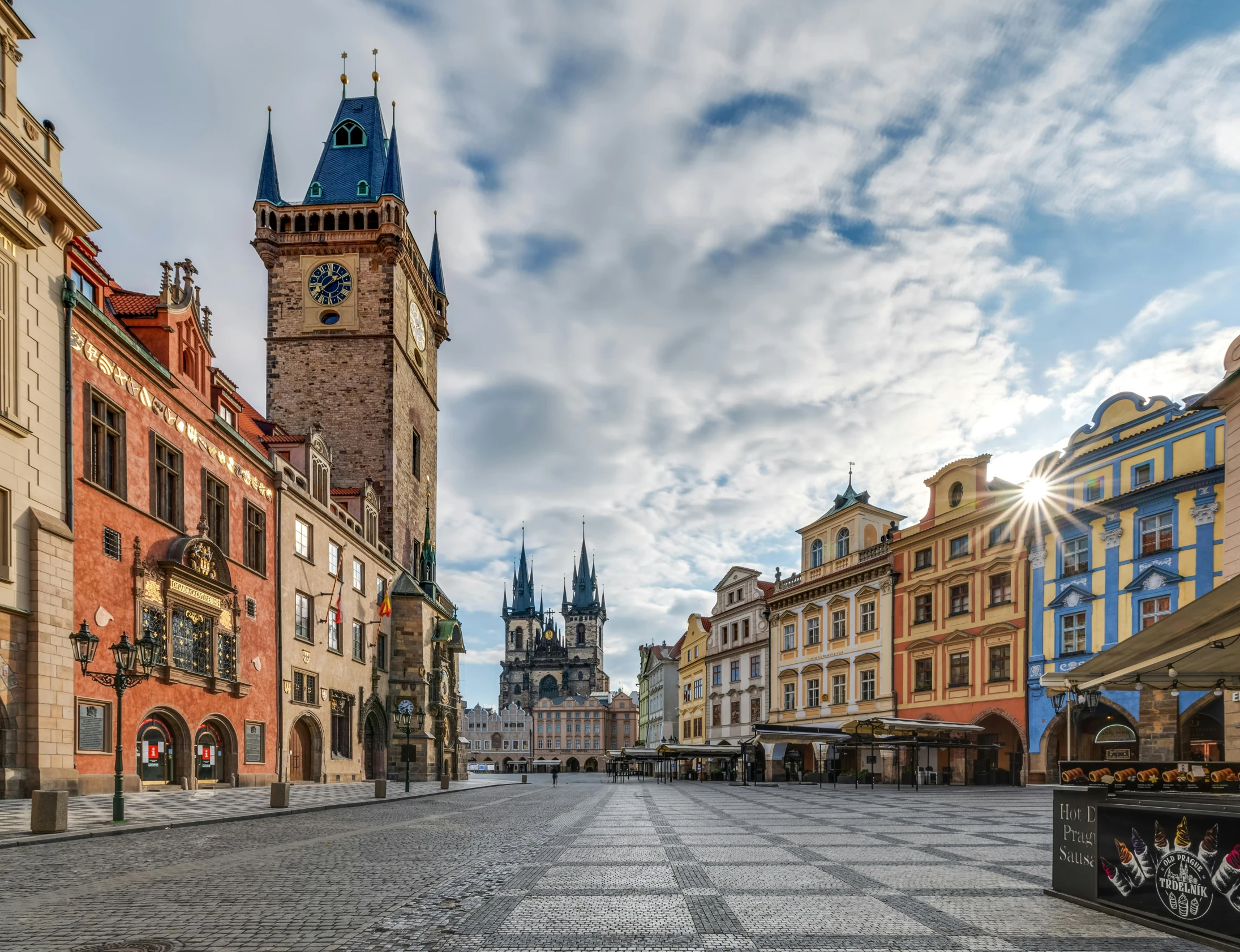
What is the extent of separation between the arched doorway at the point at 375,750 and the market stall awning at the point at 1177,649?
37980mm

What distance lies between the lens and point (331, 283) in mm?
50969

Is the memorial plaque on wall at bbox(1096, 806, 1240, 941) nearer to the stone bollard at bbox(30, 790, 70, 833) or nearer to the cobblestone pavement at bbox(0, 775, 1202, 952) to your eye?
the cobblestone pavement at bbox(0, 775, 1202, 952)

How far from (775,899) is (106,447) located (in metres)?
20.1

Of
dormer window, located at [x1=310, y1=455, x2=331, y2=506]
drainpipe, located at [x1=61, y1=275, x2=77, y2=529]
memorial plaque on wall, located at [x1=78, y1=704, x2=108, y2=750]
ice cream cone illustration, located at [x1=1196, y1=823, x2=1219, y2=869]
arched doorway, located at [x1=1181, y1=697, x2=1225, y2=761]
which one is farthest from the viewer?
dormer window, located at [x1=310, y1=455, x2=331, y2=506]

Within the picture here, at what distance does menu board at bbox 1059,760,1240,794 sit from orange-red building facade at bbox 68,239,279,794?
1911cm

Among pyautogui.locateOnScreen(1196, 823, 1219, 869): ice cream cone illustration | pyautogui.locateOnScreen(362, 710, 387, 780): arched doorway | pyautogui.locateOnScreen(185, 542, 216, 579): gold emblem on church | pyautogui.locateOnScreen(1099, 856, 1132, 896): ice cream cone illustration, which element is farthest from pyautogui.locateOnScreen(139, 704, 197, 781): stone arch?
pyautogui.locateOnScreen(1196, 823, 1219, 869): ice cream cone illustration

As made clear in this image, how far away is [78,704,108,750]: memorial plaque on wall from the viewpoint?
19891 millimetres

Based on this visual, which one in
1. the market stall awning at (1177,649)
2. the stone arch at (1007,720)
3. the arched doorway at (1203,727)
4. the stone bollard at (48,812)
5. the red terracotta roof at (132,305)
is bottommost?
the stone arch at (1007,720)

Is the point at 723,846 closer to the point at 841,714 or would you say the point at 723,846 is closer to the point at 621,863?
the point at 621,863

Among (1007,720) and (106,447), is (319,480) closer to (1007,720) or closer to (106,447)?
(106,447)

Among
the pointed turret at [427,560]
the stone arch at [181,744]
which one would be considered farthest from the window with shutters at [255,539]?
the pointed turret at [427,560]

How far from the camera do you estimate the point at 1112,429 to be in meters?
32.6

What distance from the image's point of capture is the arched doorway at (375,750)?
43156 millimetres

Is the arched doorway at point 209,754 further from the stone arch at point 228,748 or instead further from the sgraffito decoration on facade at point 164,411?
the sgraffito decoration on facade at point 164,411
